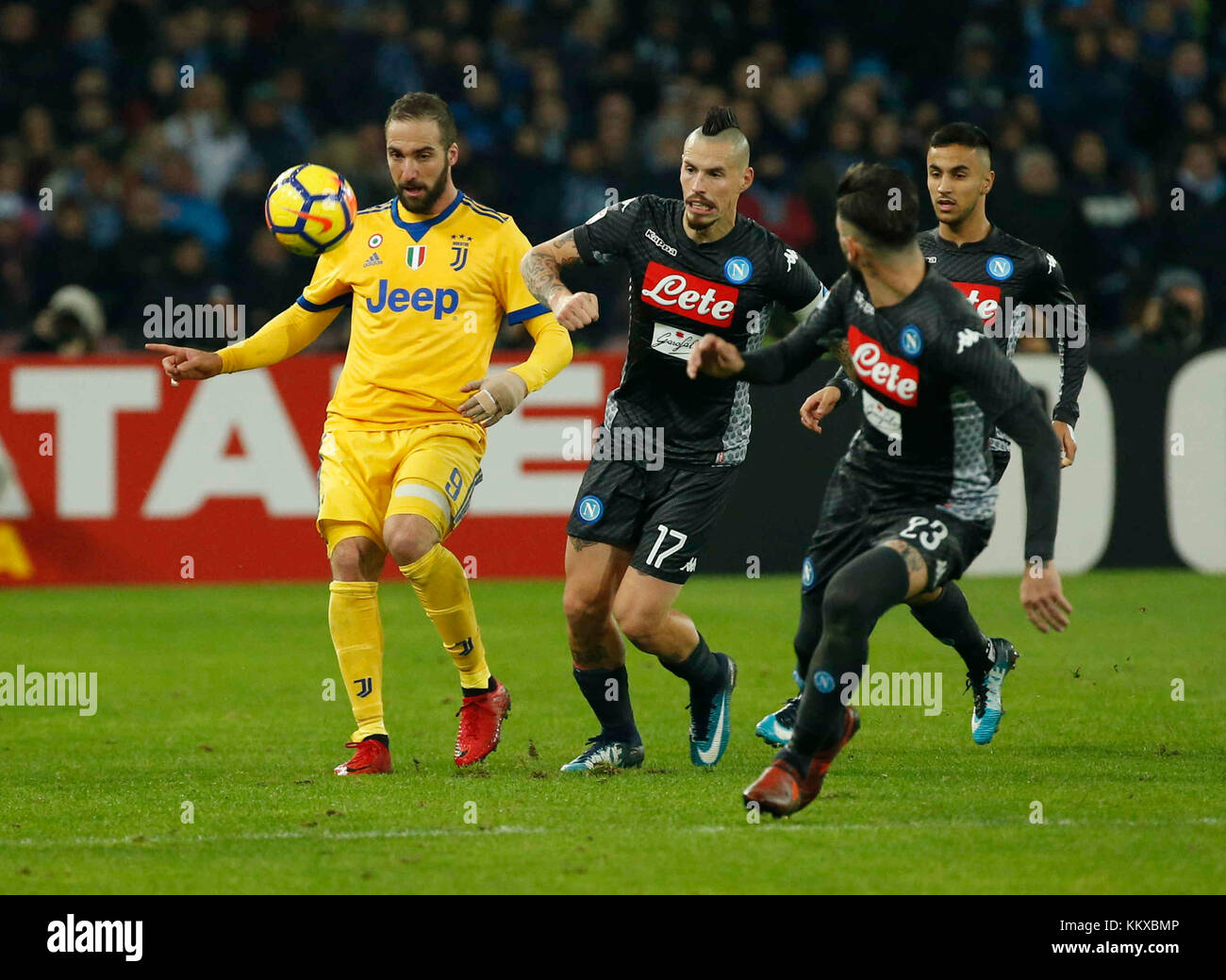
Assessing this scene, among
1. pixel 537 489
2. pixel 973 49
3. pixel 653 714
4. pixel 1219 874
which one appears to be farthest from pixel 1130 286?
pixel 1219 874

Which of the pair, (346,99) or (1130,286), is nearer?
(1130,286)

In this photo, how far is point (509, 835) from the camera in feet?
19.8

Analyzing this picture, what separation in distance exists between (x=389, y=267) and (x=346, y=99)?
9.59m

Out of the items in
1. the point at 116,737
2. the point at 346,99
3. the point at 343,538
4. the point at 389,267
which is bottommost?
the point at 116,737

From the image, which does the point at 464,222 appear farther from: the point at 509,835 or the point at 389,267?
the point at 509,835

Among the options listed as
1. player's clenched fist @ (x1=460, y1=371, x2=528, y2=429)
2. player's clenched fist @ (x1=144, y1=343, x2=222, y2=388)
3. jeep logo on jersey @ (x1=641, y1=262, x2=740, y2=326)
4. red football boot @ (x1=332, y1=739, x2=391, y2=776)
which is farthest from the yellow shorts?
jeep logo on jersey @ (x1=641, y1=262, x2=740, y2=326)

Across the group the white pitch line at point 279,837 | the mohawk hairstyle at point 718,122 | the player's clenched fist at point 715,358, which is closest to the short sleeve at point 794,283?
the mohawk hairstyle at point 718,122

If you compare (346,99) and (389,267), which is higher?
(346,99)

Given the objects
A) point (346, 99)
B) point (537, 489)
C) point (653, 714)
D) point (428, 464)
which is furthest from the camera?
point (346, 99)

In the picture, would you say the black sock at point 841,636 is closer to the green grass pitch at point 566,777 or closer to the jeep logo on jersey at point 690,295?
the green grass pitch at point 566,777

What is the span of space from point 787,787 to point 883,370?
1.39 m

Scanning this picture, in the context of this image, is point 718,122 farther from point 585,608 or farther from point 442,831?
point 442,831

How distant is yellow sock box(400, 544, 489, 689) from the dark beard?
54.5 inches

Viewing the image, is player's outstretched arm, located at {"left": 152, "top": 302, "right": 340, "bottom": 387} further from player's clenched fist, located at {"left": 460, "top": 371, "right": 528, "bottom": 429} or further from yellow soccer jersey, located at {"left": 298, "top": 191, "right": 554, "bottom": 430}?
player's clenched fist, located at {"left": 460, "top": 371, "right": 528, "bottom": 429}
